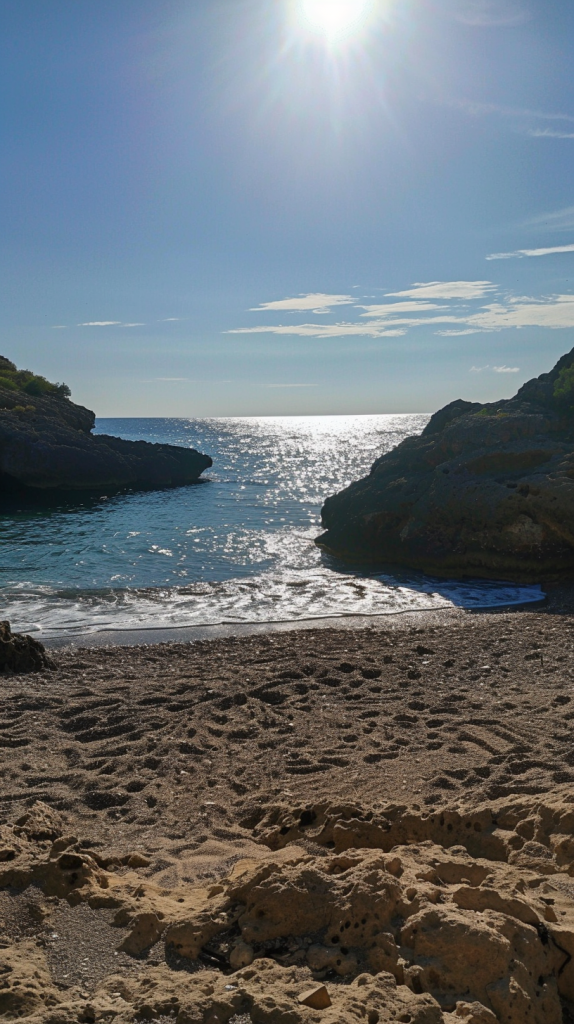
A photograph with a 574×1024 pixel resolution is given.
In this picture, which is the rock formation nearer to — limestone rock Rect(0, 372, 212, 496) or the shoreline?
limestone rock Rect(0, 372, 212, 496)

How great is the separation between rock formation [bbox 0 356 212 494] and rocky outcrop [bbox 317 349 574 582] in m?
19.9

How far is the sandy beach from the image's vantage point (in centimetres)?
251

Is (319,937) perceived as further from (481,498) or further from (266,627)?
(481,498)

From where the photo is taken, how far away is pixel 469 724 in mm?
6121

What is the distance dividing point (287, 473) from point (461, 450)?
3618 centimetres

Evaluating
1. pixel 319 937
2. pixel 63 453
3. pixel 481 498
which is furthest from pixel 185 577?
pixel 63 453

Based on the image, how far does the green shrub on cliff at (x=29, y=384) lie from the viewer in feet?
144

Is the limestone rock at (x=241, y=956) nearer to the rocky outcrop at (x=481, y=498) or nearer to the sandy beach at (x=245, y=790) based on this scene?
the sandy beach at (x=245, y=790)

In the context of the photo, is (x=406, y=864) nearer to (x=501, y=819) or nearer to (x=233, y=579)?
(x=501, y=819)

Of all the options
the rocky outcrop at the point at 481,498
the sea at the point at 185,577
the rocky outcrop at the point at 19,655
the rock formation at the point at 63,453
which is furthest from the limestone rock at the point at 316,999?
the rock formation at the point at 63,453

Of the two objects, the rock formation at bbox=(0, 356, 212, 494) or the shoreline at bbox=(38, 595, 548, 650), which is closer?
the shoreline at bbox=(38, 595, 548, 650)

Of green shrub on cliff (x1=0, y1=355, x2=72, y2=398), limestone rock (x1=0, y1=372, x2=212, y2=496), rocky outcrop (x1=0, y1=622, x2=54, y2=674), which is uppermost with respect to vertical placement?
green shrub on cliff (x1=0, y1=355, x2=72, y2=398)

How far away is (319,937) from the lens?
8.64 ft

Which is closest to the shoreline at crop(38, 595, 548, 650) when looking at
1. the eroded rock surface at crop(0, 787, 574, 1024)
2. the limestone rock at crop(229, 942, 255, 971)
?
the eroded rock surface at crop(0, 787, 574, 1024)
